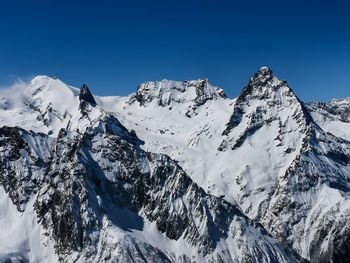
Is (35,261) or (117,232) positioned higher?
(117,232)

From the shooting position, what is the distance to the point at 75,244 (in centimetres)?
19800

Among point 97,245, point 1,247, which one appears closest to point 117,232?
point 97,245

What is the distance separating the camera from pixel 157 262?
19788cm

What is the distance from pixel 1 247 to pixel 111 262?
164 ft

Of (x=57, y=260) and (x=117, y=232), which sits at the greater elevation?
(x=117, y=232)

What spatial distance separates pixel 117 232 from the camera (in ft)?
650

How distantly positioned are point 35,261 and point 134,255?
43812 millimetres

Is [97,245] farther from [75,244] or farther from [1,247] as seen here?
[1,247]

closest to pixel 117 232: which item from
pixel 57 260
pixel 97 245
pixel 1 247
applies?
pixel 97 245

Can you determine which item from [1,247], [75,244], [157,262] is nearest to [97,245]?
[75,244]

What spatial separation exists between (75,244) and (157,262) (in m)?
36.0

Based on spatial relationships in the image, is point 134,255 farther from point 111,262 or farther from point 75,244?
point 75,244

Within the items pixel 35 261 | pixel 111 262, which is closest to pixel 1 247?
pixel 35 261

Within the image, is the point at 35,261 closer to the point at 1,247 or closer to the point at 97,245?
the point at 1,247
